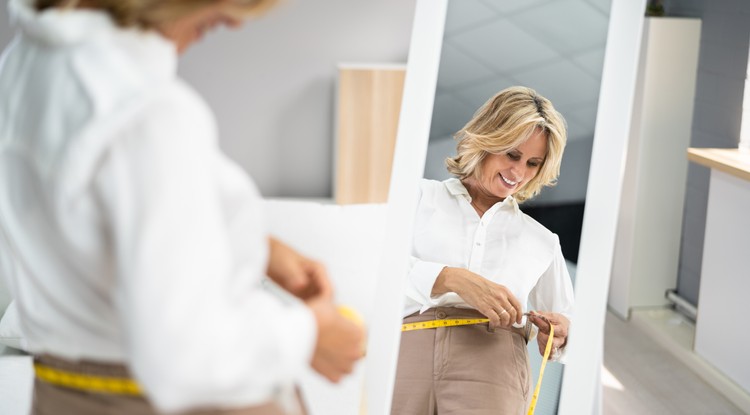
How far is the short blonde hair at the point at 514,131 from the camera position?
1.71 meters

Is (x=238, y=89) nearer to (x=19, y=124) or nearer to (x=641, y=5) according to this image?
(x=641, y=5)

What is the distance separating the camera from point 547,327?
A: 1.77 m

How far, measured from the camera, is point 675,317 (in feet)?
11.9

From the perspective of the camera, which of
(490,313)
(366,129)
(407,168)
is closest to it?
(490,313)

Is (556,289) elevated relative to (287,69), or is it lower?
lower

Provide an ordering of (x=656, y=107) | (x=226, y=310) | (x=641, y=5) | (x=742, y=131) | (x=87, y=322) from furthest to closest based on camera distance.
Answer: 1. (x=656, y=107)
2. (x=742, y=131)
3. (x=641, y=5)
4. (x=87, y=322)
5. (x=226, y=310)

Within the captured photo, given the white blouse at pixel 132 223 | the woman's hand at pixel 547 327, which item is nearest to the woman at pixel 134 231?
the white blouse at pixel 132 223

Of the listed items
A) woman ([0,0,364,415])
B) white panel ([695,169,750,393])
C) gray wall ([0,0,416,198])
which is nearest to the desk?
white panel ([695,169,750,393])

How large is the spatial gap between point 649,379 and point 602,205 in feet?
5.53

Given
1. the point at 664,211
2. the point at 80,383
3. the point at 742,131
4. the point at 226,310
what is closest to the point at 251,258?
the point at 226,310

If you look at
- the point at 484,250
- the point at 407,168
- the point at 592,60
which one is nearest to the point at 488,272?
the point at 484,250

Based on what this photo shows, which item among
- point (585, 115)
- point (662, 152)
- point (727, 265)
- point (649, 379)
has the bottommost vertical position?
point (649, 379)

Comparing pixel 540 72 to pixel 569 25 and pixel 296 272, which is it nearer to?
pixel 569 25

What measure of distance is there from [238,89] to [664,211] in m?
2.16
